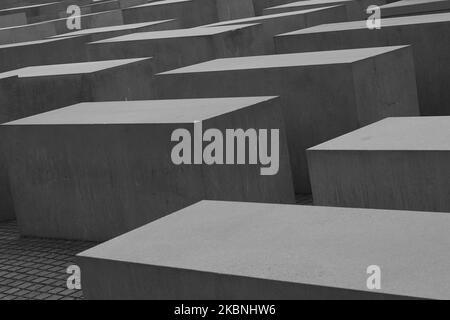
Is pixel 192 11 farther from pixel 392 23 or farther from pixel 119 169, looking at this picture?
pixel 119 169

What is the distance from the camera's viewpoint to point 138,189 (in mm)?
7762

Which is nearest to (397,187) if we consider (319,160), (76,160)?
(319,160)

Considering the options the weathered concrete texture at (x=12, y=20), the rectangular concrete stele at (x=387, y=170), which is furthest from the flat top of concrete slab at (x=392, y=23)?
the weathered concrete texture at (x=12, y=20)

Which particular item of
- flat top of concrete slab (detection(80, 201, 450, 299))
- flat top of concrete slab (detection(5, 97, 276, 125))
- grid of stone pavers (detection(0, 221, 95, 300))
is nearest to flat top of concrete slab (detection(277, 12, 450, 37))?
flat top of concrete slab (detection(5, 97, 276, 125))

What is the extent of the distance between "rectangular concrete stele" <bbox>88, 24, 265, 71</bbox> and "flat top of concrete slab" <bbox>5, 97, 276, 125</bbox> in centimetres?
360

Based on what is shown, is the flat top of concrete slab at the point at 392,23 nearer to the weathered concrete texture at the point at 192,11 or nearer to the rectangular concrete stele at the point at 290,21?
the rectangular concrete stele at the point at 290,21

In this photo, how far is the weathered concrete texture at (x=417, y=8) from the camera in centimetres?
1282

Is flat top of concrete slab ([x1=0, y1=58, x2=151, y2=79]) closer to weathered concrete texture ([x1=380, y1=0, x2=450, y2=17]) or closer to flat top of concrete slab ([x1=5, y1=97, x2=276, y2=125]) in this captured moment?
flat top of concrete slab ([x1=5, y1=97, x2=276, y2=125])

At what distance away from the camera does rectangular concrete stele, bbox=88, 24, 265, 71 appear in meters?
12.5

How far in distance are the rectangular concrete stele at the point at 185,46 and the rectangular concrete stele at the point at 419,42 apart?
1288mm

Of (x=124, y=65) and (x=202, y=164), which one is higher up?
(x=124, y=65)
